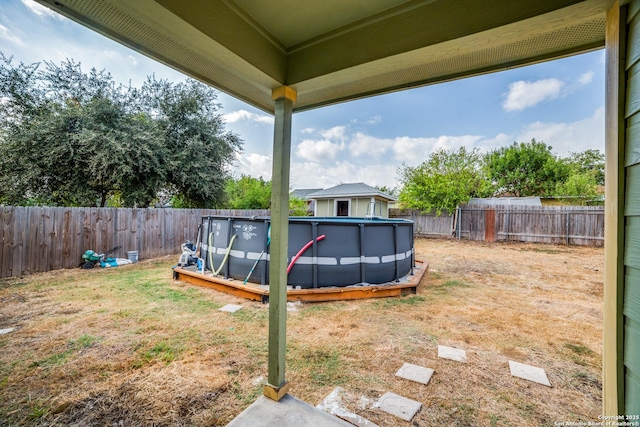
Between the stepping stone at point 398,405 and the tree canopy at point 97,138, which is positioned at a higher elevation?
the tree canopy at point 97,138

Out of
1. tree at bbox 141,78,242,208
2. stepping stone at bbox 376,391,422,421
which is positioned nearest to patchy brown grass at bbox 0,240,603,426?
stepping stone at bbox 376,391,422,421

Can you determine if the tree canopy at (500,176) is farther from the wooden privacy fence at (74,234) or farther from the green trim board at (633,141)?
the green trim board at (633,141)

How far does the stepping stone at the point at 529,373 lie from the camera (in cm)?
214

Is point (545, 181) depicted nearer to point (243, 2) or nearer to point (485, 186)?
point (485, 186)

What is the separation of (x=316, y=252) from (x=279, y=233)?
8.07 feet

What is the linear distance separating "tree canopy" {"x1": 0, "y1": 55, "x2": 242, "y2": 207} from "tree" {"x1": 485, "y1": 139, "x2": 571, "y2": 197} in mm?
19437

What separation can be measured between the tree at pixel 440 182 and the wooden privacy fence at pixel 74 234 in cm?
994

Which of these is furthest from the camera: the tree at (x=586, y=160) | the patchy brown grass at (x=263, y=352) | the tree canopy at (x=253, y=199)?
the tree at (x=586, y=160)

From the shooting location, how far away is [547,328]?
3.16m

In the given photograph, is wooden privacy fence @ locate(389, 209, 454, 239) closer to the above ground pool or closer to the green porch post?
the above ground pool

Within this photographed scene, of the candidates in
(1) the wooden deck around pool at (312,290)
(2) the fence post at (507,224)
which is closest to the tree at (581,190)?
(2) the fence post at (507,224)

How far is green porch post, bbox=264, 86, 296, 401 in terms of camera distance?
5.53ft

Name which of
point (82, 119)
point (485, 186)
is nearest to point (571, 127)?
point (485, 186)

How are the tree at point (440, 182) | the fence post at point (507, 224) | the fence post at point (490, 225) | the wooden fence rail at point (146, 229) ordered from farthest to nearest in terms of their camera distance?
the tree at point (440, 182) < the fence post at point (490, 225) < the fence post at point (507, 224) < the wooden fence rail at point (146, 229)
